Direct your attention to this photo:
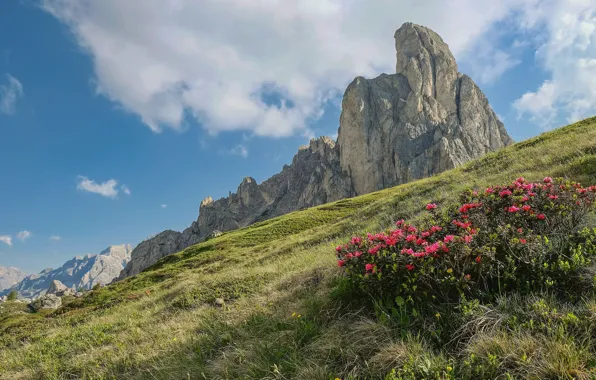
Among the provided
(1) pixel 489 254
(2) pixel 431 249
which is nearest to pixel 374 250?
(2) pixel 431 249

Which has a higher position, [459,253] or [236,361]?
[459,253]

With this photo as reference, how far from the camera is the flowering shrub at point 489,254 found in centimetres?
576

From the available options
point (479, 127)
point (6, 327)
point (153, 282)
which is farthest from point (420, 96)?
point (6, 327)

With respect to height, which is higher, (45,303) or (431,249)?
(45,303)

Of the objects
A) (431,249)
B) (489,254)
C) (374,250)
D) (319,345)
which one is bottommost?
(319,345)

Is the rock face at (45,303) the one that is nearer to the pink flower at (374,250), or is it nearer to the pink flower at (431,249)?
the pink flower at (374,250)

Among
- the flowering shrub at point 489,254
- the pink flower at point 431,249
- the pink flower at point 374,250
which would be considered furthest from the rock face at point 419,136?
the pink flower at point 431,249

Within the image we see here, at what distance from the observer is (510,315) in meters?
5.11

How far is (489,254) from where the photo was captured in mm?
5711

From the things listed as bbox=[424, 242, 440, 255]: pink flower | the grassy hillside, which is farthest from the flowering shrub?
the grassy hillside

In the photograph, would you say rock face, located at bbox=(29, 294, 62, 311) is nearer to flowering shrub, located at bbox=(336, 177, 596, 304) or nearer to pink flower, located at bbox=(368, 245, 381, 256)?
pink flower, located at bbox=(368, 245, 381, 256)

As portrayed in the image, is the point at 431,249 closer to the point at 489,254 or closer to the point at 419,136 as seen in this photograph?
the point at 489,254

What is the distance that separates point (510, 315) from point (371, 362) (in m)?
2.27

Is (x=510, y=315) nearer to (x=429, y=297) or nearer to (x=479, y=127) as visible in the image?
(x=429, y=297)
